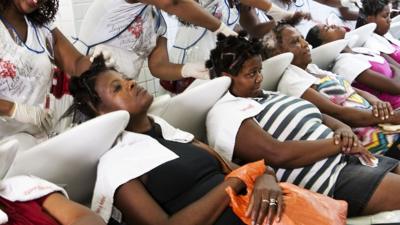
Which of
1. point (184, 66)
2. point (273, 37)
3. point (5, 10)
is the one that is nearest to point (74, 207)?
point (5, 10)

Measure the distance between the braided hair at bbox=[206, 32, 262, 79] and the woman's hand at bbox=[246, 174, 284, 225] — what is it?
68 cm

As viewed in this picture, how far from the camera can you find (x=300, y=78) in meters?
2.23

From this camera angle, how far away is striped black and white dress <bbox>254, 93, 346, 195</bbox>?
1663 mm

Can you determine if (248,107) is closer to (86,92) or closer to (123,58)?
(86,92)

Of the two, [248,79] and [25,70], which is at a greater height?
[25,70]

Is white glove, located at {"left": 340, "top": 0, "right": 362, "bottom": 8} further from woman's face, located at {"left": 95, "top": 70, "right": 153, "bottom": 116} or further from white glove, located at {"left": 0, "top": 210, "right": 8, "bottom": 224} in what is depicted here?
white glove, located at {"left": 0, "top": 210, "right": 8, "bottom": 224}

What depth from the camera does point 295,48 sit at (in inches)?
94.8

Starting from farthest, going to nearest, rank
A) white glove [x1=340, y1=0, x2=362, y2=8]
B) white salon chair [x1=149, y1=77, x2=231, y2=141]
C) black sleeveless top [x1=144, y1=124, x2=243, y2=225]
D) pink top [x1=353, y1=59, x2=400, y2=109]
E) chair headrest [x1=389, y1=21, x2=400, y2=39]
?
chair headrest [x1=389, y1=21, x2=400, y2=39]
white glove [x1=340, y1=0, x2=362, y2=8]
pink top [x1=353, y1=59, x2=400, y2=109]
white salon chair [x1=149, y1=77, x2=231, y2=141]
black sleeveless top [x1=144, y1=124, x2=243, y2=225]

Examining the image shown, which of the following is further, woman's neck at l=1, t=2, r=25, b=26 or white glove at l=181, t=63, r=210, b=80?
white glove at l=181, t=63, r=210, b=80

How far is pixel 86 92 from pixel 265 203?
78cm

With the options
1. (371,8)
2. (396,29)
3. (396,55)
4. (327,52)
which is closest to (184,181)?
(327,52)

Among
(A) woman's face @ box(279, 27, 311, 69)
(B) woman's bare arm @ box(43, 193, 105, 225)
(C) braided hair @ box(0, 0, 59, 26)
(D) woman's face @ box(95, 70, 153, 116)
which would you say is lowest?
(A) woman's face @ box(279, 27, 311, 69)

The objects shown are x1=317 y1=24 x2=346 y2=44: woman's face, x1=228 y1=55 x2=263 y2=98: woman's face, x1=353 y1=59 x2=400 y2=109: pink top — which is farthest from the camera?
x1=317 y1=24 x2=346 y2=44: woman's face

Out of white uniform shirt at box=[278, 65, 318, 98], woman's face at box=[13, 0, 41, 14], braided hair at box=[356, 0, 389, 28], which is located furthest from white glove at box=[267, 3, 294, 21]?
woman's face at box=[13, 0, 41, 14]
